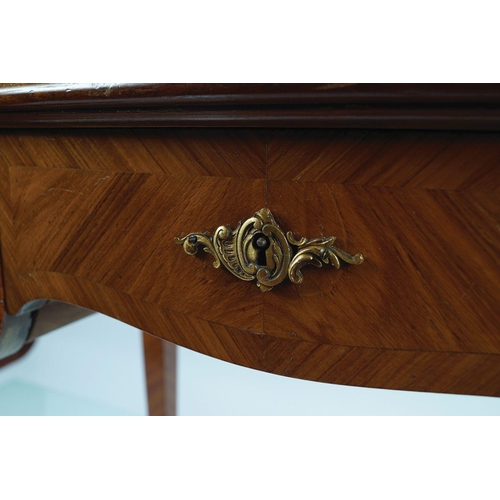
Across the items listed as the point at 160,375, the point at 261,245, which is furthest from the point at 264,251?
the point at 160,375

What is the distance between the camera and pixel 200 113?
12.1 inches

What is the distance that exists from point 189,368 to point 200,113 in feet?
2.17

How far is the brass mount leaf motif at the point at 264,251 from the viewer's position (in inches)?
12.5

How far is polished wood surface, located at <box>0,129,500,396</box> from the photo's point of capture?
29cm

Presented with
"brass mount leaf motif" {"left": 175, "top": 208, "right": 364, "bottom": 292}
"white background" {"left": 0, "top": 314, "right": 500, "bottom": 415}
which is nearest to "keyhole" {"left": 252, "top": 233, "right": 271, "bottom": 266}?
"brass mount leaf motif" {"left": 175, "top": 208, "right": 364, "bottom": 292}

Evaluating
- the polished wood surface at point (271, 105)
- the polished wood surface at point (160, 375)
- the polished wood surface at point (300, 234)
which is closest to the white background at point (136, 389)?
the polished wood surface at point (160, 375)

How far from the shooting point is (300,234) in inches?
12.8

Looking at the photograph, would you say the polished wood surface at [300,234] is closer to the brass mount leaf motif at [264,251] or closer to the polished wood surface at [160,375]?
the brass mount leaf motif at [264,251]

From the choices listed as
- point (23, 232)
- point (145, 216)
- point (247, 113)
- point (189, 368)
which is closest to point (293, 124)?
point (247, 113)

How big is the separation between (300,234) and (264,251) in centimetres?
3

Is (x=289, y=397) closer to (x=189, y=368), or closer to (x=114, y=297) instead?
(x=189, y=368)

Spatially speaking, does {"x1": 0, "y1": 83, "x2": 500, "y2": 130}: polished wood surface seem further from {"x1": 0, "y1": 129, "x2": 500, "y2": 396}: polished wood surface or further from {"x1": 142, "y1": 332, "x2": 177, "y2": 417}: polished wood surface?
{"x1": 142, "y1": 332, "x2": 177, "y2": 417}: polished wood surface

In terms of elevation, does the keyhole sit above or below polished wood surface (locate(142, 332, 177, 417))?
below

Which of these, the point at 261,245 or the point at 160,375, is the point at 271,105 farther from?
the point at 160,375
